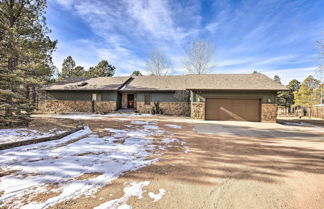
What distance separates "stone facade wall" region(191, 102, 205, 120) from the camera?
12375 millimetres

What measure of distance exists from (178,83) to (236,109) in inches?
287

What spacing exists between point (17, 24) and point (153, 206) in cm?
1349

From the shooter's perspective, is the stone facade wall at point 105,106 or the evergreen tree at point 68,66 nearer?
the stone facade wall at point 105,106

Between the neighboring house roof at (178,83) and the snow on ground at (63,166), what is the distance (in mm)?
Result: 9859

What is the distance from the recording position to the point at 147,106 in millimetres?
16250

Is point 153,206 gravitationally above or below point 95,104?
below

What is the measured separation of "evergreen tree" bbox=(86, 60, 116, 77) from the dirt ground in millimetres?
29717

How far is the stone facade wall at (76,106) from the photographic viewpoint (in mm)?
16453

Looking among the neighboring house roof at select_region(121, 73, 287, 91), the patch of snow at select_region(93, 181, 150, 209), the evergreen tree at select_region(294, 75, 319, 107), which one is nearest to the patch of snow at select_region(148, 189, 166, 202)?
the patch of snow at select_region(93, 181, 150, 209)

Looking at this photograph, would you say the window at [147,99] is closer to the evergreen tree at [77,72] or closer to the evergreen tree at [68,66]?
the evergreen tree at [77,72]

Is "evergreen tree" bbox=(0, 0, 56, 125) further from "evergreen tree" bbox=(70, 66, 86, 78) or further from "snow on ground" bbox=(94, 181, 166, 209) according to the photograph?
"evergreen tree" bbox=(70, 66, 86, 78)

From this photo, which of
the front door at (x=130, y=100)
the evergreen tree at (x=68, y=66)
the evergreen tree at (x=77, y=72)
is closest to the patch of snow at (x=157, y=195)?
the front door at (x=130, y=100)

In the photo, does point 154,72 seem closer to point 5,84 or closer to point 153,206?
point 5,84

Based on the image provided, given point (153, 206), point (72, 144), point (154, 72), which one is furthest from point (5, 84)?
point (154, 72)
